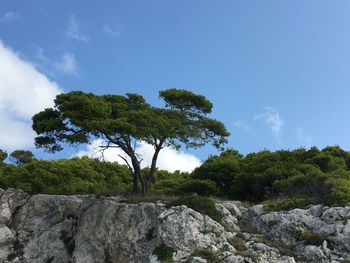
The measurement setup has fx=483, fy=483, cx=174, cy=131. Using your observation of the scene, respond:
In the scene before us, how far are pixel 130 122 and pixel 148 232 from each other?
830 cm

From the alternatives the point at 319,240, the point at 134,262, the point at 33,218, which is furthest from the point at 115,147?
the point at 319,240

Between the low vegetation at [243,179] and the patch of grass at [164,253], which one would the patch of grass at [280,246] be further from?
the patch of grass at [164,253]

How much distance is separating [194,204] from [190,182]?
36.8 feet

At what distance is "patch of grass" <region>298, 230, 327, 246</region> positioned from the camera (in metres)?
25.3

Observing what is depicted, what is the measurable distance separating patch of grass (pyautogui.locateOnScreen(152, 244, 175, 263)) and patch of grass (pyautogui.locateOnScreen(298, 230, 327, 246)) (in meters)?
7.06

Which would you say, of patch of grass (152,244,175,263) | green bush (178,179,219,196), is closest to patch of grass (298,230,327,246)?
patch of grass (152,244,175,263)

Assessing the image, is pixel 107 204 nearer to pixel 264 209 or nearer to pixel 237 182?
pixel 264 209

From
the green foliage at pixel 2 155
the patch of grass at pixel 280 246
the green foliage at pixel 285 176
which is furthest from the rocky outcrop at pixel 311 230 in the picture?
the green foliage at pixel 2 155

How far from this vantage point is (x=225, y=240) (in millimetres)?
25344

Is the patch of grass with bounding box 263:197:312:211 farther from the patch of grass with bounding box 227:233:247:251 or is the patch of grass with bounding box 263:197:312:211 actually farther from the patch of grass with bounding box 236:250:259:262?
the patch of grass with bounding box 236:250:259:262

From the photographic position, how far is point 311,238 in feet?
83.7

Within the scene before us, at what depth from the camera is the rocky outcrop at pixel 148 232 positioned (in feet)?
80.6

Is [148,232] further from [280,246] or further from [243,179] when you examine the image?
[243,179]

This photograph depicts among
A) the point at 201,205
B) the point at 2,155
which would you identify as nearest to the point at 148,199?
the point at 201,205
